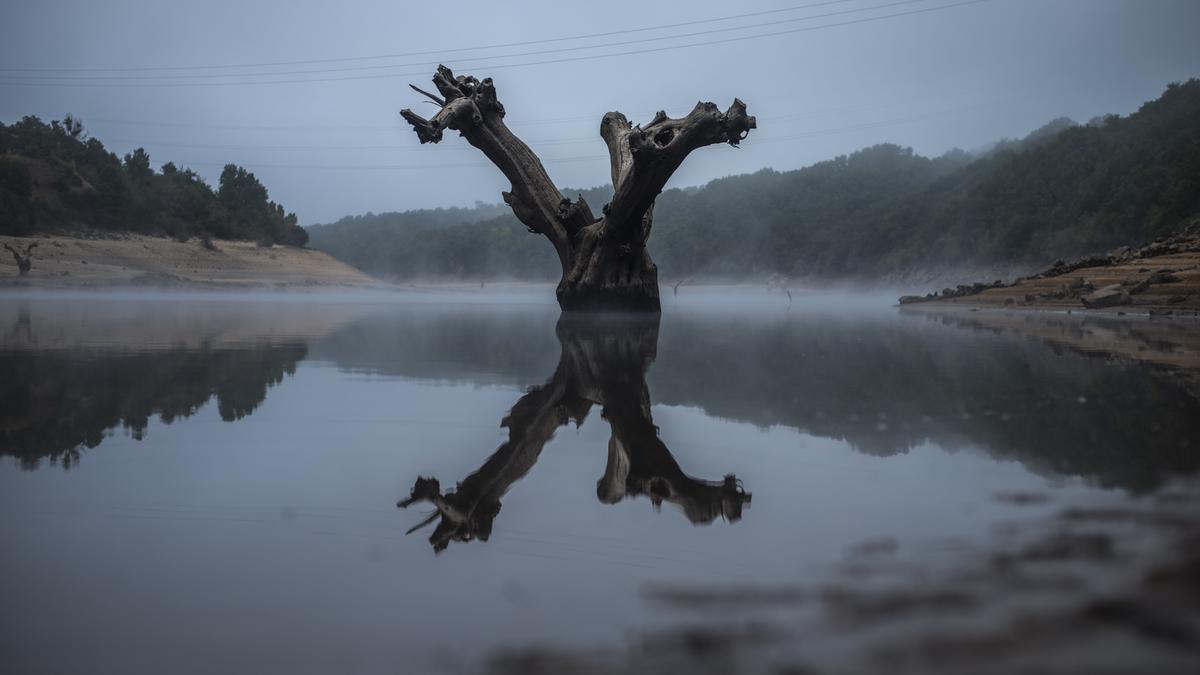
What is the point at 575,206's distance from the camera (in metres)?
10.8

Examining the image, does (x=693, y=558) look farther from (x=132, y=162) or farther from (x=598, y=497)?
(x=132, y=162)

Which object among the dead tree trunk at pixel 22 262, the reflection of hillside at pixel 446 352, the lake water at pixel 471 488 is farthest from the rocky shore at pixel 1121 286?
the dead tree trunk at pixel 22 262

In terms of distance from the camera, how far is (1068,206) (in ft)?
107

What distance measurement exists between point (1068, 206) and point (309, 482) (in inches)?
1459

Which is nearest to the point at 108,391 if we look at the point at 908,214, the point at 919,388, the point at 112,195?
the point at 919,388

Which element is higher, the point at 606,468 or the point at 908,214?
the point at 908,214

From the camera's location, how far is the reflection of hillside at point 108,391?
96.6 inches

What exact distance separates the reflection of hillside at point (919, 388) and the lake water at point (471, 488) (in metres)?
0.02

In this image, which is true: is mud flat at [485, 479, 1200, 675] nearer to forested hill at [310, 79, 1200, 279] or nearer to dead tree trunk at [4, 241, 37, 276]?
forested hill at [310, 79, 1200, 279]

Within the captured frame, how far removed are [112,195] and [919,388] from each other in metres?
40.3

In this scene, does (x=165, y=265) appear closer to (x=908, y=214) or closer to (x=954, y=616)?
(x=954, y=616)

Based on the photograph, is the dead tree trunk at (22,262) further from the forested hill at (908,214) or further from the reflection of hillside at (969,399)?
the reflection of hillside at (969,399)

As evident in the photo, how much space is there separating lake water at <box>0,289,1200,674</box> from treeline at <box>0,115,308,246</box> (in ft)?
104

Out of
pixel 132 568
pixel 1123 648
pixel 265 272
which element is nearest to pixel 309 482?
pixel 132 568
